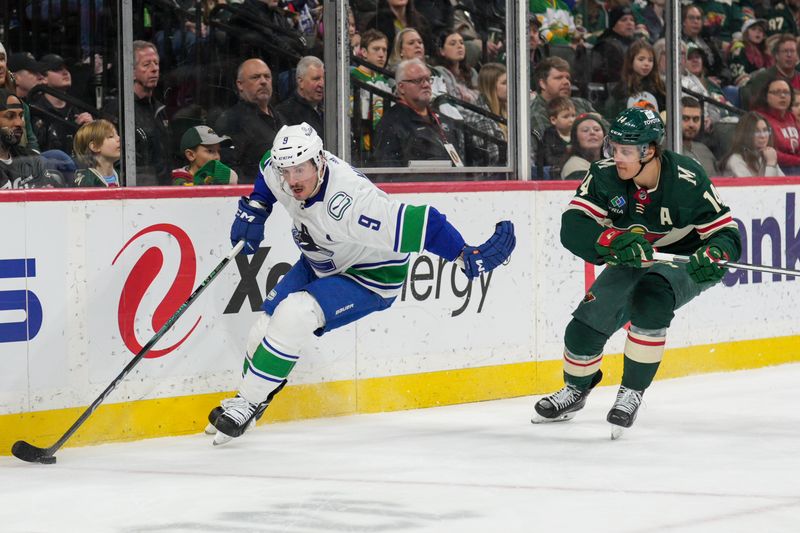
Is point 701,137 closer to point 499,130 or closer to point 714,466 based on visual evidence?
point 499,130

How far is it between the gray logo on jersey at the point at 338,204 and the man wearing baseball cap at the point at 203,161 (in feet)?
2.42

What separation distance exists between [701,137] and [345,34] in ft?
7.05

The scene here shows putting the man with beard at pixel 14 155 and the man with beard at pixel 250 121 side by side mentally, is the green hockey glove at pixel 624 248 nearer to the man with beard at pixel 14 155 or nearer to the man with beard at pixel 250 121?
the man with beard at pixel 250 121

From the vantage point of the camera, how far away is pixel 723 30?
698cm

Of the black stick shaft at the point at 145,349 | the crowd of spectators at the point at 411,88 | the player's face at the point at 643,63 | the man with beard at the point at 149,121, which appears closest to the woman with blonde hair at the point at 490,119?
the crowd of spectators at the point at 411,88

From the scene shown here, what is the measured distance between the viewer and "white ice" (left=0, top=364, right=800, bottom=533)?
3.44 m

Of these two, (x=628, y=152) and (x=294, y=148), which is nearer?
(x=294, y=148)

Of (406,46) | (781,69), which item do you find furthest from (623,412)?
(781,69)

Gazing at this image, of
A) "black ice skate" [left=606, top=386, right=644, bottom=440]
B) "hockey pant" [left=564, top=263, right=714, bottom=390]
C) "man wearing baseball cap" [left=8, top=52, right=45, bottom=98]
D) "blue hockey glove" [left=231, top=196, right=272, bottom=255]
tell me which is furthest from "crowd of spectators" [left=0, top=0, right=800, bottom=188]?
"black ice skate" [left=606, top=386, right=644, bottom=440]

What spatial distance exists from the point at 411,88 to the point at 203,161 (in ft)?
3.29

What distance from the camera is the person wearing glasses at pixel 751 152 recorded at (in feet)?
22.3

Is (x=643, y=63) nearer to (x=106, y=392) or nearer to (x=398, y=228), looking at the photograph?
(x=398, y=228)

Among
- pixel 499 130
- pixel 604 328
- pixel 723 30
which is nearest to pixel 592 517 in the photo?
pixel 604 328

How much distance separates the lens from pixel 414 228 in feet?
14.6
